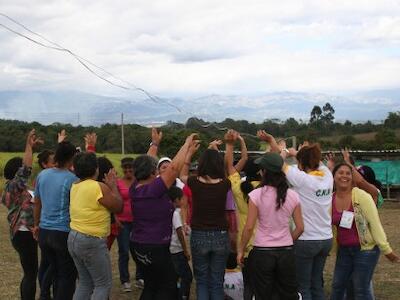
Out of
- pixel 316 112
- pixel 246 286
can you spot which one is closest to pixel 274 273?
pixel 246 286

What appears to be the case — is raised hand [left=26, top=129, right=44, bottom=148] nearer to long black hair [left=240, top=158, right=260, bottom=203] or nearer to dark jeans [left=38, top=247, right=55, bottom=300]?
dark jeans [left=38, top=247, right=55, bottom=300]

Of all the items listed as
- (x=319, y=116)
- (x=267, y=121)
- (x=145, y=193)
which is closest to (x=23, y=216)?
(x=145, y=193)

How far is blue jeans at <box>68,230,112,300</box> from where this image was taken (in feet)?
14.1

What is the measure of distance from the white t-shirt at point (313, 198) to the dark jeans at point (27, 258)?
267cm

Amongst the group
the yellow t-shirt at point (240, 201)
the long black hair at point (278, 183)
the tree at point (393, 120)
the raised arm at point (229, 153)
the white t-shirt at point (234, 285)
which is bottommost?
the white t-shirt at point (234, 285)

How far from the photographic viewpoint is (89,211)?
4332 mm

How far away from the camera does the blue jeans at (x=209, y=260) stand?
4605mm

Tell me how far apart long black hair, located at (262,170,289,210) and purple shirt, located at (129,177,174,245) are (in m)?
0.85

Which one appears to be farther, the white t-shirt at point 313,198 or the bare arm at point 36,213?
the bare arm at point 36,213

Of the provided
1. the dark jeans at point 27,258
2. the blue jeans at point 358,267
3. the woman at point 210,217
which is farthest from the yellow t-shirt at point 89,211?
the blue jeans at point 358,267

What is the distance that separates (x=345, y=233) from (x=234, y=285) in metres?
1.35

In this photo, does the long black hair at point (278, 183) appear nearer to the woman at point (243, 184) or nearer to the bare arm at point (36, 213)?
the woman at point (243, 184)

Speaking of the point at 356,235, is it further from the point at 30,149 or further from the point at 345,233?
the point at 30,149

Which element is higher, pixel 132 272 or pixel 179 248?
pixel 179 248
